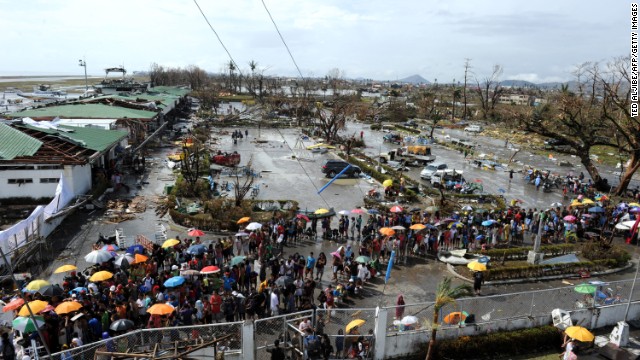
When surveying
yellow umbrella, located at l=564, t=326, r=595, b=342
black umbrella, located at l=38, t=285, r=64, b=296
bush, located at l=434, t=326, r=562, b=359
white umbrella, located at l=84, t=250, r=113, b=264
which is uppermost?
white umbrella, located at l=84, t=250, r=113, b=264

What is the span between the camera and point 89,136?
28609 millimetres

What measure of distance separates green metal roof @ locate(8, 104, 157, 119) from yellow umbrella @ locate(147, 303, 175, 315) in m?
31.3

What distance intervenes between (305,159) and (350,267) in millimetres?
24045

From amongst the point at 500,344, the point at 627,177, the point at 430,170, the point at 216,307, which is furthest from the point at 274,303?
the point at 627,177

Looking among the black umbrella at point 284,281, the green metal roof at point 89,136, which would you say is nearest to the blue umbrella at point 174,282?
the black umbrella at point 284,281

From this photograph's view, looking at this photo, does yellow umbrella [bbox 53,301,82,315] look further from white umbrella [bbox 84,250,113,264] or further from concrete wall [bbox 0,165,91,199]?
concrete wall [bbox 0,165,91,199]

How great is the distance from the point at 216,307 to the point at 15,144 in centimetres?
1847

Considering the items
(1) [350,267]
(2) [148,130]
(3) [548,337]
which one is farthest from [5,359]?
(2) [148,130]

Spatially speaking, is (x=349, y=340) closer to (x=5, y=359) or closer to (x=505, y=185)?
(x=5, y=359)

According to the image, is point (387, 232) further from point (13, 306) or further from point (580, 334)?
point (13, 306)

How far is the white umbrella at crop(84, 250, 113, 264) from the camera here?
550 inches

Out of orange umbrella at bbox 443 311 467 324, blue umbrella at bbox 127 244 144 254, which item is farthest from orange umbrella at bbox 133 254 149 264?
orange umbrella at bbox 443 311 467 324

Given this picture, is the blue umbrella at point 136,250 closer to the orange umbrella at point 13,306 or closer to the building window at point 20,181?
the orange umbrella at point 13,306

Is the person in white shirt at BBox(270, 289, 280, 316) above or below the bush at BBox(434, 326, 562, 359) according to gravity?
above
